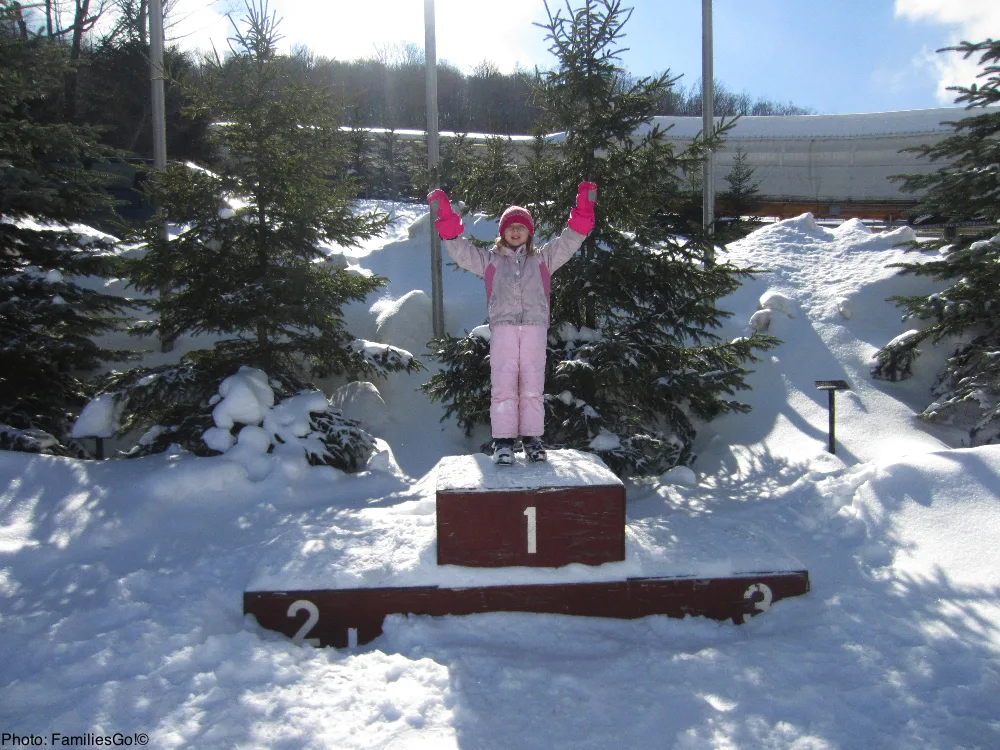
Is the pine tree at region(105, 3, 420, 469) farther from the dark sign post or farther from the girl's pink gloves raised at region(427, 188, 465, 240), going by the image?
the dark sign post

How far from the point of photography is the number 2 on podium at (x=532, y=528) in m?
4.08

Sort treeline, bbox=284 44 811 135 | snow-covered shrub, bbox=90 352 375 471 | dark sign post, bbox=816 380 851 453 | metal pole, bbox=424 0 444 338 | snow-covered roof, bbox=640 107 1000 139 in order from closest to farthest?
snow-covered shrub, bbox=90 352 375 471 < dark sign post, bbox=816 380 851 453 < metal pole, bbox=424 0 444 338 < snow-covered roof, bbox=640 107 1000 139 < treeline, bbox=284 44 811 135

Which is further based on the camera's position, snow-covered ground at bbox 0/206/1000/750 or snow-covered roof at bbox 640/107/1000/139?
snow-covered roof at bbox 640/107/1000/139

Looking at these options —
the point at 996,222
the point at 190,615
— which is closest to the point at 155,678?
the point at 190,615

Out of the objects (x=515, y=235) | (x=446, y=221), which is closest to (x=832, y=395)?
(x=515, y=235)

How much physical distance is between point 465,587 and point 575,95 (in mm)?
4758

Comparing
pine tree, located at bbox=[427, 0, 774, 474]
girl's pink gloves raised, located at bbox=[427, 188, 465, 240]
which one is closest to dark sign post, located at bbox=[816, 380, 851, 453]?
pine tree, located at bbox=[427, 0, 774, 474]

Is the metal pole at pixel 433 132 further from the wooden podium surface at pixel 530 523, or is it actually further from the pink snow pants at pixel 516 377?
the wooden podium surface at pixel 530 523

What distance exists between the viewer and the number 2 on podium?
13.4 ft

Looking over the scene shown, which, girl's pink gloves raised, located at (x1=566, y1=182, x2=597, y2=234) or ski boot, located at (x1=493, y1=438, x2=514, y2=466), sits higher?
girl's pink gloves raised, located at (x1=566, y1=182, x2=597, y2=234)

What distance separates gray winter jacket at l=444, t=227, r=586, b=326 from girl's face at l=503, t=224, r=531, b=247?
5cm

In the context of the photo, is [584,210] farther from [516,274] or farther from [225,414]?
[225,414]

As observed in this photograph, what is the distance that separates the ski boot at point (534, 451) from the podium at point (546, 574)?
638mm

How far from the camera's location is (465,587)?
3914 mm
